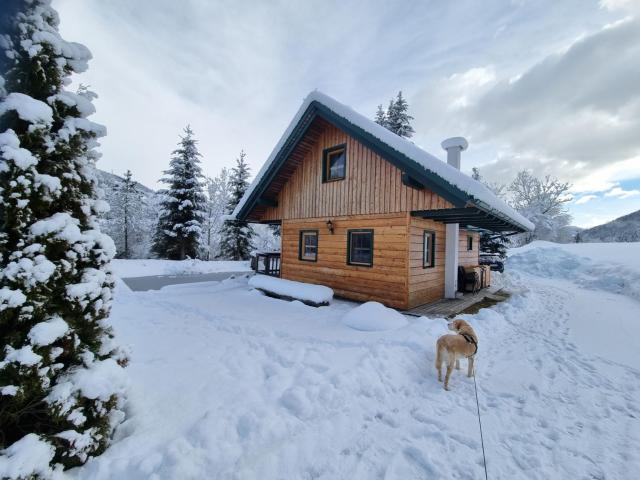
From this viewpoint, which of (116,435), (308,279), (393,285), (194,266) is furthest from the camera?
(194,266)

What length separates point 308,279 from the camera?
995cm

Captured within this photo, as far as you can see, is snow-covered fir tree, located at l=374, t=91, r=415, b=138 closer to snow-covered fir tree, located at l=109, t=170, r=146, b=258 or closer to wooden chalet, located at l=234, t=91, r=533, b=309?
wooden chalet, located at l=234, t=91, r=533, b=309

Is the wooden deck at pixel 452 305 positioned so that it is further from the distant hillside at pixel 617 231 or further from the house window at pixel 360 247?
the distant hillside at pixel 617 231

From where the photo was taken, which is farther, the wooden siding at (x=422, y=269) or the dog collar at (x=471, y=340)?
the wooden siding at (x=422, y=269)

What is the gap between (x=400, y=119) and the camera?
2097 centimetres

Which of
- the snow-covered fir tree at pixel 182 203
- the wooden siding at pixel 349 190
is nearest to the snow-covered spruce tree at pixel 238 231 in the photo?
the snow-covered fir tree at pixel 182 203

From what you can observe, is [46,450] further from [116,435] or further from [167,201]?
[167,201]

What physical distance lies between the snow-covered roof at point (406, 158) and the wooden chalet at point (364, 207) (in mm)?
28

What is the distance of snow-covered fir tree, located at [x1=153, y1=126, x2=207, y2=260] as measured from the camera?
65.7ft

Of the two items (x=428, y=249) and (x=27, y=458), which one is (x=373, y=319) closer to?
(x=428, y=249)

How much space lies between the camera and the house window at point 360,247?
836 centimetres

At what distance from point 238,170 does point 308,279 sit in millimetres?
16798

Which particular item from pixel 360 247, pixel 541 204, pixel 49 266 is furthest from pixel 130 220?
pixel 541 204

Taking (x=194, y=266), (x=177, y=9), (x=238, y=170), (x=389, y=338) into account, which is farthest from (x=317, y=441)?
(x=238, y=170)
